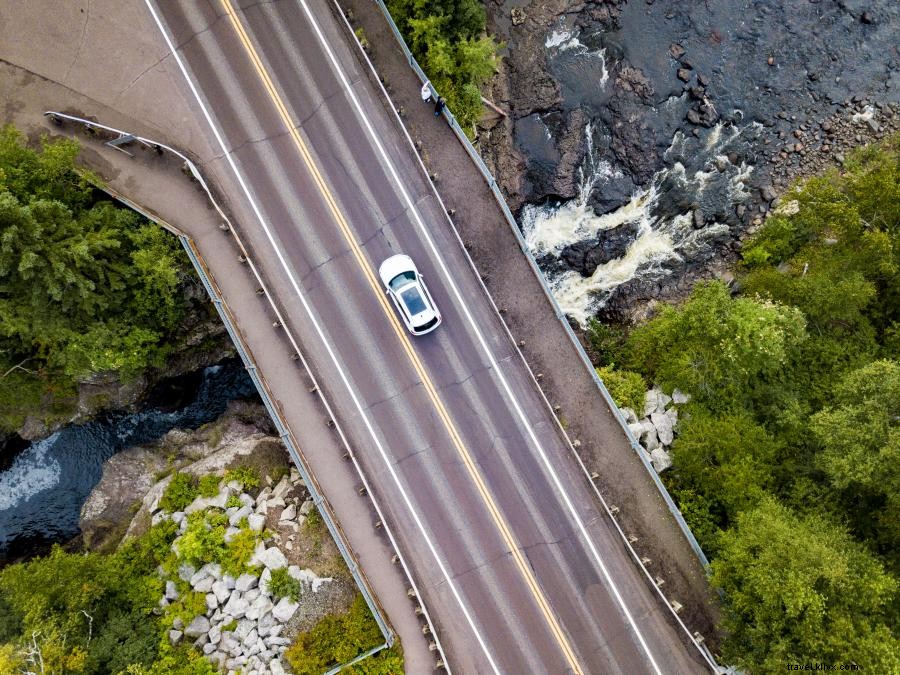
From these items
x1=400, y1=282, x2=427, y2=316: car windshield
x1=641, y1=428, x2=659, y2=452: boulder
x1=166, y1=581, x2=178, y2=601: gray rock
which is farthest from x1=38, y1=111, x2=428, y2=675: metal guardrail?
x1=641, y1=428, x2=659, y2=452: boulder

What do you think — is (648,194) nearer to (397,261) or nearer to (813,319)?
(813,319)

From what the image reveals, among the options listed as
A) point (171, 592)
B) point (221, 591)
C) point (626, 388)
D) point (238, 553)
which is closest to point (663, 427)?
point (626, 388)

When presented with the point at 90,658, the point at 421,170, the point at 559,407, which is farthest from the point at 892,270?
the point at 90,658

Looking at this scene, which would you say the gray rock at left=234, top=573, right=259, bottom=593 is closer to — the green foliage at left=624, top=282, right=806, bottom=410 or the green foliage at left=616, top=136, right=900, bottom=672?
the green foliage at left=616, top=136, right=900, bottom=672

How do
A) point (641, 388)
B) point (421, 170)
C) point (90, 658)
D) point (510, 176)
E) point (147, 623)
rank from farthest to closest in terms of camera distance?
point (510, 176) < point (641, 388) < point (421, 170) < point (147, 623) < point (90, 658)

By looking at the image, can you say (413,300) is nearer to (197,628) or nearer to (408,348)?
(408,348)

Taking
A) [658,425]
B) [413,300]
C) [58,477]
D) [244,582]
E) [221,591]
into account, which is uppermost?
[58,477]
